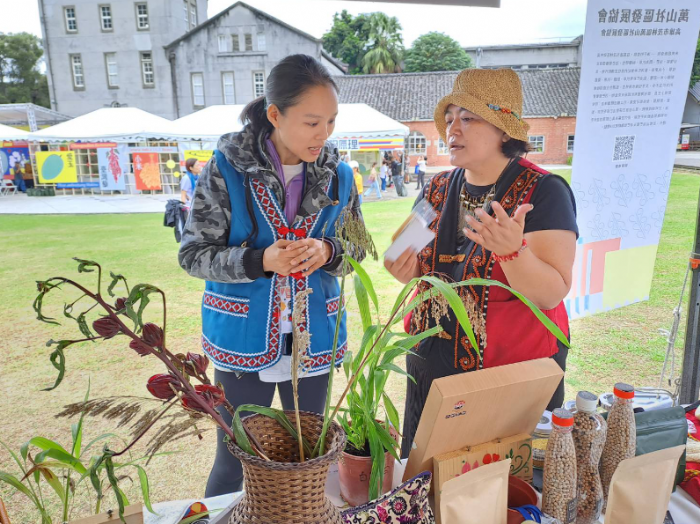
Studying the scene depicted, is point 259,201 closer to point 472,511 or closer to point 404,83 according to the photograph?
point 472,511

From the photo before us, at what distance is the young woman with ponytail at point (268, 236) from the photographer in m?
1.19

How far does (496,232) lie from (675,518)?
1.89 feet

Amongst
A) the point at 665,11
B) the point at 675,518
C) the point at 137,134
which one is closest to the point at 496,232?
the point at 675,518

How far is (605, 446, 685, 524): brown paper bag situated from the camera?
0.71 metres

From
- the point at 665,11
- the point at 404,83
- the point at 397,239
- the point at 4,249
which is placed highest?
the point at 404,83

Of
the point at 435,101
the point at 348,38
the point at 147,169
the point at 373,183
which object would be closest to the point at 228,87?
the point at 147,169

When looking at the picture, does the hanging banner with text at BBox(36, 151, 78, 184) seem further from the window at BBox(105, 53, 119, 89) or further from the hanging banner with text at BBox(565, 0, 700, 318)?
the hanging banner with text at BBox(565, 0, 700, 318)

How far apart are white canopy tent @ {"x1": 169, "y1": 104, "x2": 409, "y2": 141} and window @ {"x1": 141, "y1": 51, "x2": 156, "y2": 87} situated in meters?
3.20

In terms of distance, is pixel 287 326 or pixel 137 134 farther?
pixel 137 134

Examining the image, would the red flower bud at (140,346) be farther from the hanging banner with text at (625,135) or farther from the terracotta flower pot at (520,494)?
the hanging banner with text at (625,135)

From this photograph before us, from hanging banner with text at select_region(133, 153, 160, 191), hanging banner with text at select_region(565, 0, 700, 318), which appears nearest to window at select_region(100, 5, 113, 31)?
hanging banner with text at select_region(133, 153, 160, 191)

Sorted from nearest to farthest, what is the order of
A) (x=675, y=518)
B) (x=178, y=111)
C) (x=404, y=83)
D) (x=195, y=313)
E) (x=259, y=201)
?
(x=675, y=518) → (x=259, y=201) → (x=195, y=313) → (x=178, y=111) → (x=404, y=83)

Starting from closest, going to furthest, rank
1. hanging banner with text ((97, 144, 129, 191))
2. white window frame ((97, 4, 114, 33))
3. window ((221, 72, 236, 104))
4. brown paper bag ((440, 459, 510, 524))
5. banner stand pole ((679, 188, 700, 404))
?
brown paper bag ((440, 459, 510, 524)) < banner stand pole ((679, 188, 700, 404)) < white window frame ((97, 4, 114, 33)) < window ((221, 72, 236, 104)) < hanging banner with text ((97, 144, 129, 191))

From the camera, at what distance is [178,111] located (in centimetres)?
1157
